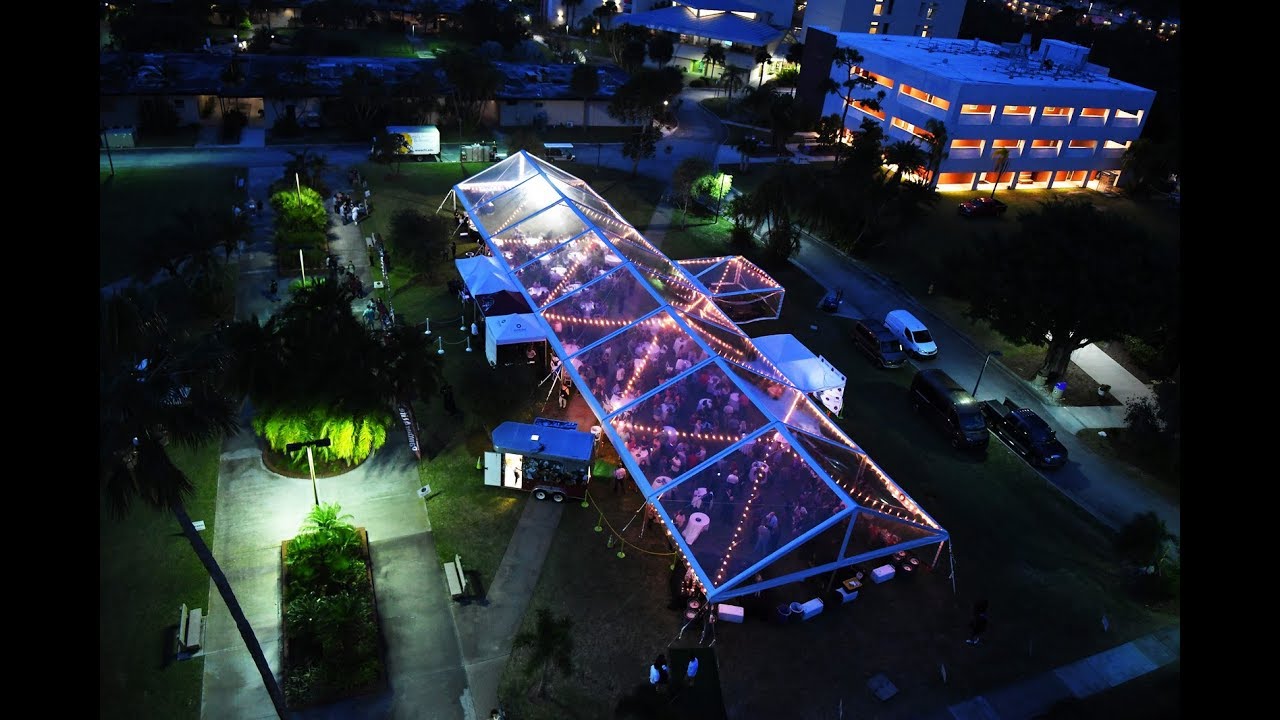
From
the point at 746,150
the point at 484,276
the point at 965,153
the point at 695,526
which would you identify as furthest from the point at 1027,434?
the point at 746,150

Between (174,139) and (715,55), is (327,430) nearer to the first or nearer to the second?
(174,139)

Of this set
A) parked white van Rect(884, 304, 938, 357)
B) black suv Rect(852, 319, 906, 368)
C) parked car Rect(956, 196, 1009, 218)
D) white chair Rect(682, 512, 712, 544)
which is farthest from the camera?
parked car Rect(956, 196, 1009, 218)

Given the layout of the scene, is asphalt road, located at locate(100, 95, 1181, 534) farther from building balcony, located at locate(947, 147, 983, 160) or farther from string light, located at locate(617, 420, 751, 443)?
building balcony, located at locate(947, 147, 983, 160)

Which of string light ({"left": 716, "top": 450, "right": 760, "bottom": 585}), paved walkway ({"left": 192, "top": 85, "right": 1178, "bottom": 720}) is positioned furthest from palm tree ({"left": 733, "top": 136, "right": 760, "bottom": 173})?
string light ({"left": 716, "top": 450, "right": 760, "bottom": 585})

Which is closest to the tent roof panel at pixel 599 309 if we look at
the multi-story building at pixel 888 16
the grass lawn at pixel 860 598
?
the grass lawn at pixel 860 598

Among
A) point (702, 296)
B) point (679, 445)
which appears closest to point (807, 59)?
point (702, 296)

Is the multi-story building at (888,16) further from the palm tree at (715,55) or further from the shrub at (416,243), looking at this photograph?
the shrub at (416,243)
